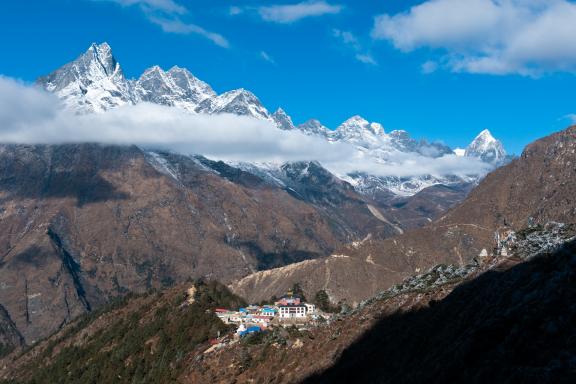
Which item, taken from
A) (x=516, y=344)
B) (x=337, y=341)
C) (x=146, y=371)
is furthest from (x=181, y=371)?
(x=516, y=344)

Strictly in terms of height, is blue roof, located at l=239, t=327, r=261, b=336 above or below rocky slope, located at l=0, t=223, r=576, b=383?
below

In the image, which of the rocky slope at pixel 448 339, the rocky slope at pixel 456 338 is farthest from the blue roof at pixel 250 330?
the rocky slope at pixel 456 338

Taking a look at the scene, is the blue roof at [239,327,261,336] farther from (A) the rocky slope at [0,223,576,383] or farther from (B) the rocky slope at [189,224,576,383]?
(B) the rocky slope at [189,224,576,383]

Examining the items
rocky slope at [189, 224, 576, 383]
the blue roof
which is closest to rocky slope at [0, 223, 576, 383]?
rocky slope at [189, 224, 576, 383]

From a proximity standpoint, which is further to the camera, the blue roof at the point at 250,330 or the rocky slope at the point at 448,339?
the blue roof at the point at 250,330

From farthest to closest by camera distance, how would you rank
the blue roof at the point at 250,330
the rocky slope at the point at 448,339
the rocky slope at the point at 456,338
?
the blue roof at the point at 250,330, the rocky slope at the point at 448,339, the rocky slope at the point at 456,338

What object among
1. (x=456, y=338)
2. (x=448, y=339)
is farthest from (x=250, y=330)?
(x=456, y=338)

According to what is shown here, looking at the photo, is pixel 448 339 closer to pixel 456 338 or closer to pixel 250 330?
pixel 456 338

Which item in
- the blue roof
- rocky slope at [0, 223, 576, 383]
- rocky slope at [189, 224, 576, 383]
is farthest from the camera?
the blue roof

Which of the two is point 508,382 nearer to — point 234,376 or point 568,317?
point 568,317

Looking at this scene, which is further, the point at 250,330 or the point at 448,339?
the point at 250,330

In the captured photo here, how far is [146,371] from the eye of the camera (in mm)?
179000

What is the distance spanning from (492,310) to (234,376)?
73.8 m

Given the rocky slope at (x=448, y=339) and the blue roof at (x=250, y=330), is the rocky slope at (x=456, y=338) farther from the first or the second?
the blue roof at (x=250, y=330)
